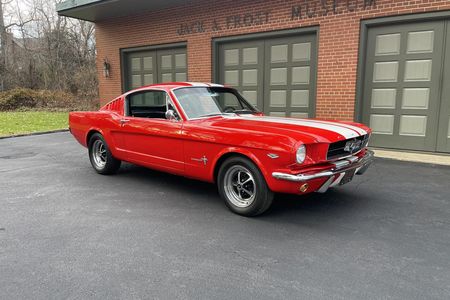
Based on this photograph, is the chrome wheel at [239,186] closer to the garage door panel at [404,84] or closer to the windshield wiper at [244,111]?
the windshield wiper at [244,111]

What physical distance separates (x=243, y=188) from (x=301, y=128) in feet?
3.13

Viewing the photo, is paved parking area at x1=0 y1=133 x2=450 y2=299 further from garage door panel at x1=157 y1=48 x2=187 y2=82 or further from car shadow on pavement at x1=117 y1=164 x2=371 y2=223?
garage door panel at x1=157 y1=48 x2=187 y2=82

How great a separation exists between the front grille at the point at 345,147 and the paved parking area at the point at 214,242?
708 mm

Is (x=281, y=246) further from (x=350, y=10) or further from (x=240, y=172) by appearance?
(x=350, y=10)

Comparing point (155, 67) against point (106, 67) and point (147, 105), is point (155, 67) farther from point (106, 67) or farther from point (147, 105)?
point (147, 105)

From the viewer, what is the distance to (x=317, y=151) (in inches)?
147

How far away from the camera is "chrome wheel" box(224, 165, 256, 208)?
13.6 ft

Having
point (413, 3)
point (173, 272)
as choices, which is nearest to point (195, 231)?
point (173, 272)

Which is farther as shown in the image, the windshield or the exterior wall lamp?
the exterior wall lamp

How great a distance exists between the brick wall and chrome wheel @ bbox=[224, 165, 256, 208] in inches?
186

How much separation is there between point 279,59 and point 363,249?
256 inches

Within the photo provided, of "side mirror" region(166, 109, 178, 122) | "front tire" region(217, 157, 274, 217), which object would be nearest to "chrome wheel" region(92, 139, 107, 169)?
"side mirror" region(166, 109, 178, 122)

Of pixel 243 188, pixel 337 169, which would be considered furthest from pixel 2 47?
pixel 337 169

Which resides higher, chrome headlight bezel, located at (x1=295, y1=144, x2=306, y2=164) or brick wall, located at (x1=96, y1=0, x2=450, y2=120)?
brick wall, located at (x1=96, y1=0, x2=450, y2=120)
